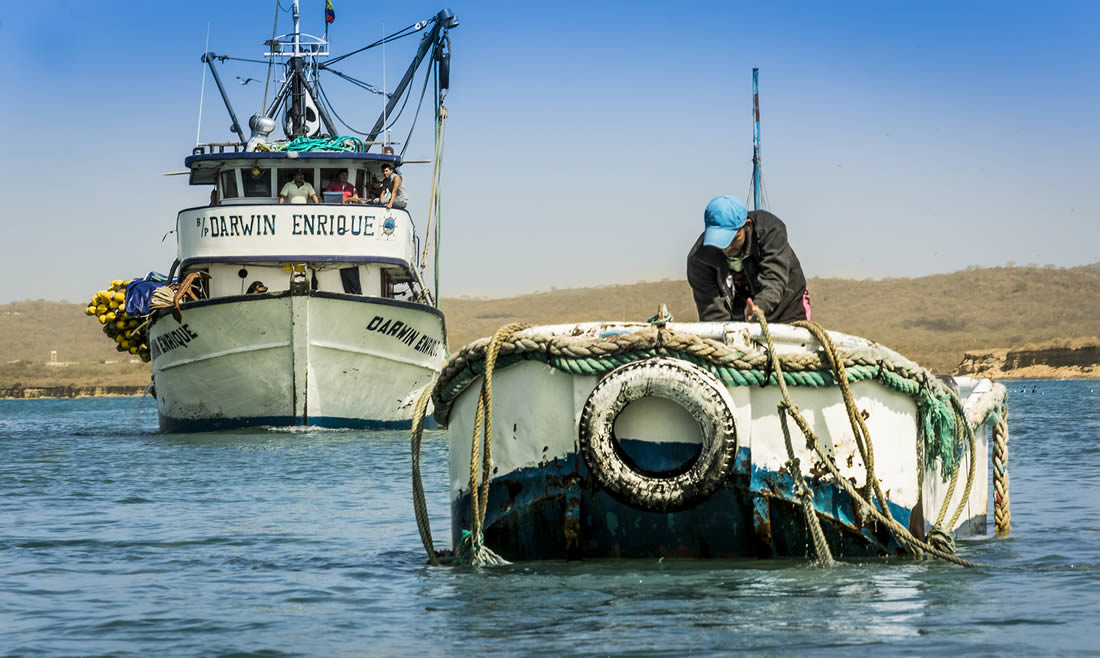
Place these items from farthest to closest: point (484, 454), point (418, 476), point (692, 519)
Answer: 1. point (418, 476)
2. point (484, 454)
3. point (692, 519)

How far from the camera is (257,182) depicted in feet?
78.7

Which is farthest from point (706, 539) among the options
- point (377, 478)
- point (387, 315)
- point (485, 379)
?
point (387, 315)

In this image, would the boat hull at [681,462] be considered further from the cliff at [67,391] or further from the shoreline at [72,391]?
the cliff at [67,391]

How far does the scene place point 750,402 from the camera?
632cm

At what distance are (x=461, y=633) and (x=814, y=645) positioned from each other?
4.66 feet

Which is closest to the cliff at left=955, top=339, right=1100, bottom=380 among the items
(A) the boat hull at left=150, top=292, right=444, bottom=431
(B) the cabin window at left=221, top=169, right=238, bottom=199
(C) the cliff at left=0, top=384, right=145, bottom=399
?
(C) the cliff at left=0, top=384, right=145, bottom=399

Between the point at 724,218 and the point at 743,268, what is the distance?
403 mm

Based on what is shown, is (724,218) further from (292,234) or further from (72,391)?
(72,391)

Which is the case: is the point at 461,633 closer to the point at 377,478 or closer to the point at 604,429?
the point at 604,429

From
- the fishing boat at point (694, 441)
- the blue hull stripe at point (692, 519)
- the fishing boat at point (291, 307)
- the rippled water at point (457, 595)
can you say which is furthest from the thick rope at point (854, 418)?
the fishing boat at point (291, 307)

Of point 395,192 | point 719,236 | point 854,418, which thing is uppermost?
point 395,192

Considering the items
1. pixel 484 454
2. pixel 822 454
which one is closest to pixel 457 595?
pixel 484 454

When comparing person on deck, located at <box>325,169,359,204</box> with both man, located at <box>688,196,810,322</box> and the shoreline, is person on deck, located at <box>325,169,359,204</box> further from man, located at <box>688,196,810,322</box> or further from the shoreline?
the shoreline

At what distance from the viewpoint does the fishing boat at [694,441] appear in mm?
6266
